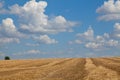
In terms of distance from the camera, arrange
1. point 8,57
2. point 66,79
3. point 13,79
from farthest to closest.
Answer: point 8,57 < point 13,79 < point 66,79

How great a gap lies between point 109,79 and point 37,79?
20.7 feet

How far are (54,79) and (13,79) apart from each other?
3.99 meters

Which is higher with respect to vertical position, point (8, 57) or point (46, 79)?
point (8, 57)

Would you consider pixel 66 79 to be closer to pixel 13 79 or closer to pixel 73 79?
pixel 73 79

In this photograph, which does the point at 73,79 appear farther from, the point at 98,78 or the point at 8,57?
Answer: the point at 8,57

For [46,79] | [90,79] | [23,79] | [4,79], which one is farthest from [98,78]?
[4,79]

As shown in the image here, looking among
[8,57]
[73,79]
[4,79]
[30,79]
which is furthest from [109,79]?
[8,57]

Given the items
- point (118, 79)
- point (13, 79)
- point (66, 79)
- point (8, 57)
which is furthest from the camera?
point (8, 57)

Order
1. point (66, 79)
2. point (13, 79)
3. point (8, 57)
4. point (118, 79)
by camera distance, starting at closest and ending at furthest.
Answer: point (118, 79), point (66, 79), point (13, 79), point (8, 57)

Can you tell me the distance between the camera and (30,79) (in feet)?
95.2

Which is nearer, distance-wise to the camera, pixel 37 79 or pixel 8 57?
pixel 37 79

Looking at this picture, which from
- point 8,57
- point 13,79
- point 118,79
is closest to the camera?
point 118,79

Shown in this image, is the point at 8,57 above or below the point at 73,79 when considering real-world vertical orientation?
above

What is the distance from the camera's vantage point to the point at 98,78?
27359 millimetres
